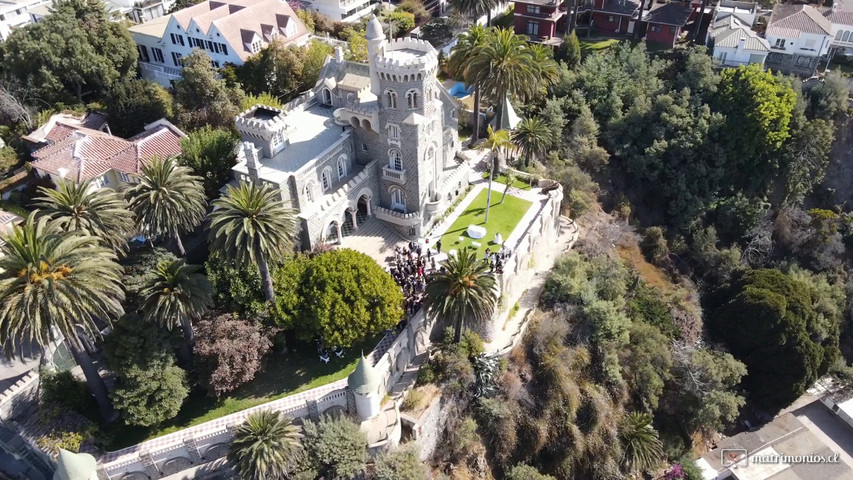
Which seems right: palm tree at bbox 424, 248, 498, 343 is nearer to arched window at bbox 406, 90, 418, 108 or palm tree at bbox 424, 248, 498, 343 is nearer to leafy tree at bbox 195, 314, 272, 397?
leafy tree at bbox 195, 314, 272, 397

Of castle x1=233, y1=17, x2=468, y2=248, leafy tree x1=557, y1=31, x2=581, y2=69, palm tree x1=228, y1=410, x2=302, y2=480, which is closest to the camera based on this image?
palm tree x1=228, y1=410, x2=302, y2=480

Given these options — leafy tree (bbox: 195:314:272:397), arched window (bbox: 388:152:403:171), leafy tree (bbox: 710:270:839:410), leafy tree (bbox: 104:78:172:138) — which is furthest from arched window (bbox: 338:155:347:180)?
leafy tree (bbox: 710:270:839:410)

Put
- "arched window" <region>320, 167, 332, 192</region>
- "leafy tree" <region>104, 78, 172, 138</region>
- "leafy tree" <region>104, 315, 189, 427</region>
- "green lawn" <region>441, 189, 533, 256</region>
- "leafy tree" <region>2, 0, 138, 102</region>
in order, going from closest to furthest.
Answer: "leafy tree" <region>104, 315, 189, 427</region>
"arched window" <region>320, 167, 332, 192</region>
"green lawn" <region>441, 189, 533, 256</region>
"leafy tree" <region>104, 78, 172, 138</region>
"leafy tree" <region>2, 0, 138, 102</region>

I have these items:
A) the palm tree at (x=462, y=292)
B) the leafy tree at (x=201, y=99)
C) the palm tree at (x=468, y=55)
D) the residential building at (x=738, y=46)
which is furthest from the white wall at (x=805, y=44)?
the leafy tree at (x=201, y=99)

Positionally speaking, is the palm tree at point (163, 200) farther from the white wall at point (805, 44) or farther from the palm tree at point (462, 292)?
the white wall at point (805, 44)

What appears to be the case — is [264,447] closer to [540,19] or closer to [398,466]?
[398,466]

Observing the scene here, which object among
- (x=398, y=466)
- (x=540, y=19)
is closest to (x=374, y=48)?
(x=398, y=466)

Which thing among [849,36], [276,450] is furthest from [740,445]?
[849,36]

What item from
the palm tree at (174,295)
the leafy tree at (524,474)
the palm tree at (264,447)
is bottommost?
the leafy tree at (524,474)
